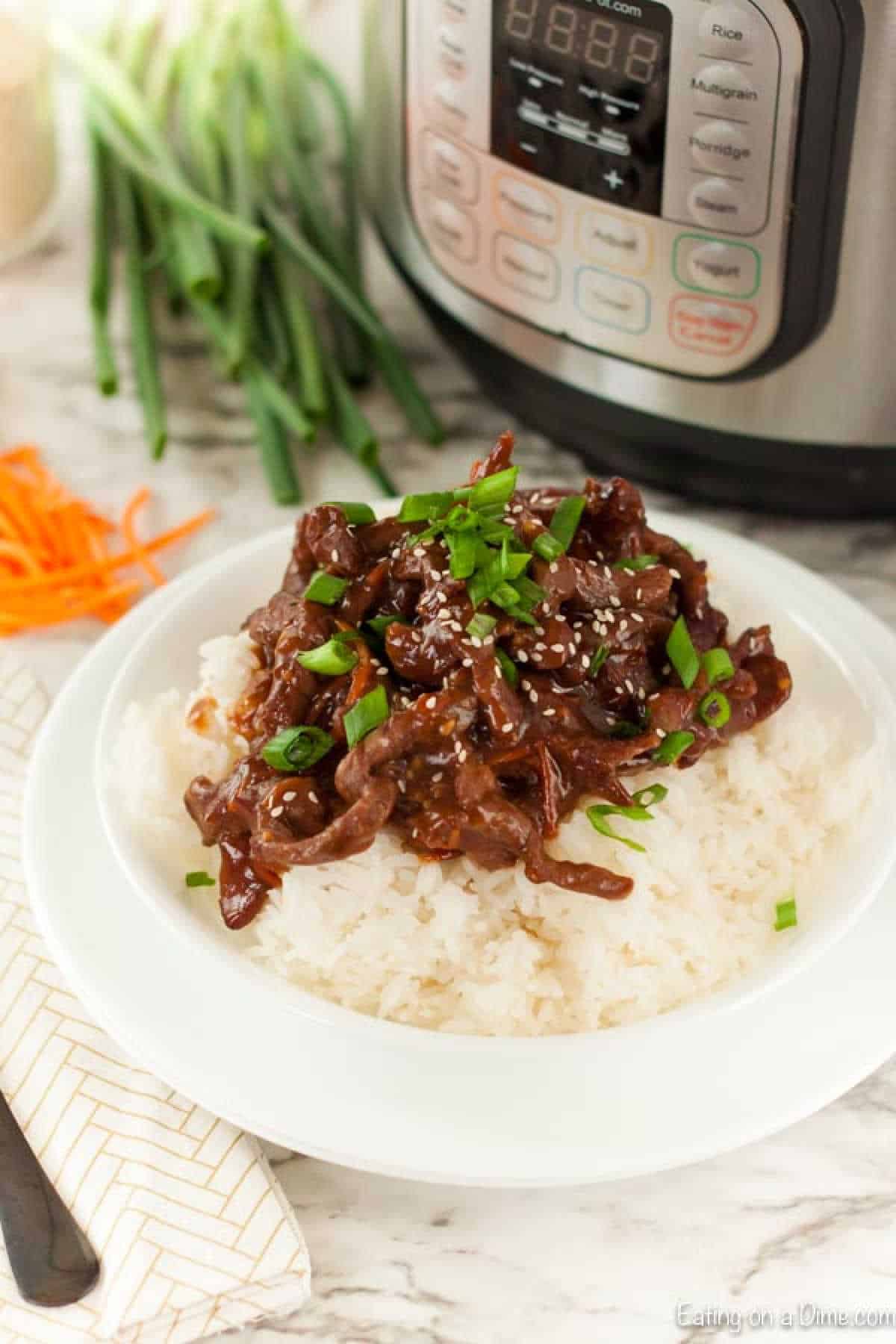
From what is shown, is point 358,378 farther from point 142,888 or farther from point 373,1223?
point 373,1223

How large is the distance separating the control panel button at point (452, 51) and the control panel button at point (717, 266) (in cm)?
36

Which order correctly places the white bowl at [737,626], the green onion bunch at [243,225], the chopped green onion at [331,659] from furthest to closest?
1. the green onion bunch at [243,225]
2. the chopped green onion at [331,659]
3. the white bowl at [737,626]

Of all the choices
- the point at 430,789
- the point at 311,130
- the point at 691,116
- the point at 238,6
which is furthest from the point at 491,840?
the point at 238,6

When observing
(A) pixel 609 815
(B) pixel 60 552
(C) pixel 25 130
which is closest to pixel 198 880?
(A) pixel 609 815

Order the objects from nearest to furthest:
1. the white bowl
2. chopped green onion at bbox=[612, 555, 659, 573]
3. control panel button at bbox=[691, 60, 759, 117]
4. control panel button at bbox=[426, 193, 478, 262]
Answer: the white bowl
chopped green onion at bbox=[612, 555, 659, 573]
control panel button at bbox=[691, 60, 759, 117]
control panel button at bbox=[426, 193, 478, 262]

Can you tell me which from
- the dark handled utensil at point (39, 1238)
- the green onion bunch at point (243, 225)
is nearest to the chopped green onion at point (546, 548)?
the dark handled utensil at point (39, 1238)

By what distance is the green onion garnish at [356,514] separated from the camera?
156 cm

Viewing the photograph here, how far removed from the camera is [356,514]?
1.57 metres

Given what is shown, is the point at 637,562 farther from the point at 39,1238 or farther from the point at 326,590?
the point at 39,1238

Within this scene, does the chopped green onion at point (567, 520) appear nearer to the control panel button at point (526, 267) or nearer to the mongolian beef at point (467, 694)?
the mongolian beef at point (467, 694)

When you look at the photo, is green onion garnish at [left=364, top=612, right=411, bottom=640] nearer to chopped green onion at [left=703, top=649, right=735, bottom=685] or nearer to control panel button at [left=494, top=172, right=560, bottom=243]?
chopped green onion at [left=703, top=649, right=735, bottom=685]

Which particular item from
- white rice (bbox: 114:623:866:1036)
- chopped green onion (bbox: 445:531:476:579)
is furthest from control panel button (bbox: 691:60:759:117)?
white rice (bbox: 114:623:866:1036)

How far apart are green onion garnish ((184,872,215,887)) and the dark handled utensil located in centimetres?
28

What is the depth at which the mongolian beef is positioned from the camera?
1.37 metres
